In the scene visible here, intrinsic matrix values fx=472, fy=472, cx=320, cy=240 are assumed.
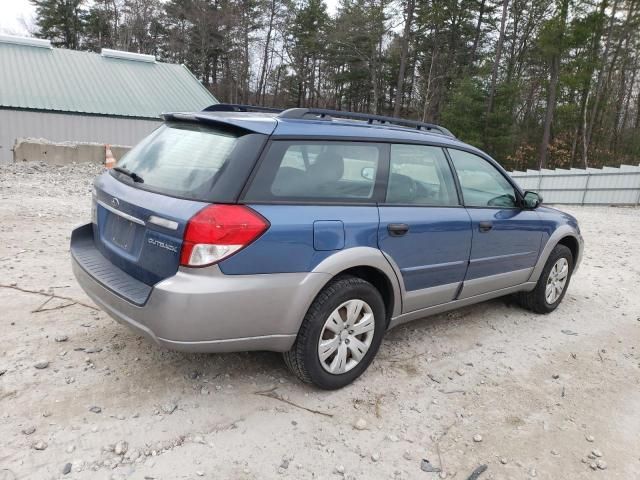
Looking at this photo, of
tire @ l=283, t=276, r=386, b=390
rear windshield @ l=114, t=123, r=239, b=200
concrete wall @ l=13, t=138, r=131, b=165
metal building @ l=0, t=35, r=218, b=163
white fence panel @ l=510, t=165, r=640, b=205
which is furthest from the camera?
A: metal building @ l=0, t=35, r=218, b=163

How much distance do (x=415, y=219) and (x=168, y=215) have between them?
64.8 inches

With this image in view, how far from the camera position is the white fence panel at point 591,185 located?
16.6 meters

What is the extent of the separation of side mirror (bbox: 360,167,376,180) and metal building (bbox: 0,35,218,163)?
21.9 m

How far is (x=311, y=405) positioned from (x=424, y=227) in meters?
1.41

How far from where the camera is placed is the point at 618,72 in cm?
2983

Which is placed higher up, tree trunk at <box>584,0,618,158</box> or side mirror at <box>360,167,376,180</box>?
tree trunk at <box>584,0,618,158</box>

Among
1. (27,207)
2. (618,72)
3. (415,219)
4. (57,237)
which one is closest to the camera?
(415,219)

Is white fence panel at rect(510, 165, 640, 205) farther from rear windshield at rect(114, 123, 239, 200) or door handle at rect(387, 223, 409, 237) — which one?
rear windshield at rect(114, 123, 239, 200)

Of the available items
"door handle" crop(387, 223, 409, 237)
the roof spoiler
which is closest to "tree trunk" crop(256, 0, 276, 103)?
the roof spoiler

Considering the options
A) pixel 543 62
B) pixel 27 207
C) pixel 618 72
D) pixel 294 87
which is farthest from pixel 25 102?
pixel 618 72

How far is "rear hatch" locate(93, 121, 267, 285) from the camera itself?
2525mm

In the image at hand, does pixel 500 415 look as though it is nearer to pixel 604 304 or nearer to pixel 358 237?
pixel 358 237

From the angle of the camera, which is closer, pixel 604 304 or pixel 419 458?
pixel 419 458

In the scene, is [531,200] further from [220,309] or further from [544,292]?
[220,309]
